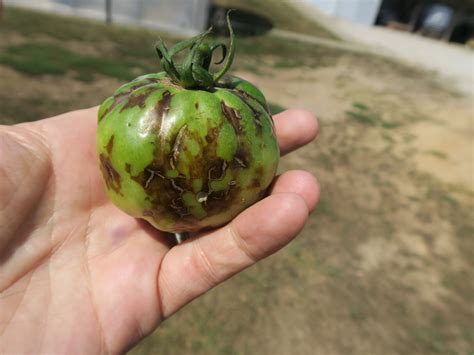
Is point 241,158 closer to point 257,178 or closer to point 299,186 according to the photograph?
point 257,178

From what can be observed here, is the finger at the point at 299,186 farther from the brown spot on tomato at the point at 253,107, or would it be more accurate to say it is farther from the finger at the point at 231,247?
the brown spot on tomato at the point at 253,107

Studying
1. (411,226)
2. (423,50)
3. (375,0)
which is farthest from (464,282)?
(375,0)

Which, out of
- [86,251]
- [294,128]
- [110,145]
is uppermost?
[110,145]

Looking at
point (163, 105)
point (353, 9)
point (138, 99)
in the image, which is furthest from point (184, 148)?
point (353, 9)

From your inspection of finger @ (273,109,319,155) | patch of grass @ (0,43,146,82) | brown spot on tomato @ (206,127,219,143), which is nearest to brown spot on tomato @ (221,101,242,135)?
brown spot on tomato @ (206,127,219,143)

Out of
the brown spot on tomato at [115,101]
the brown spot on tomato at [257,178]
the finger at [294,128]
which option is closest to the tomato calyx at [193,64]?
the brown spot on tomato at [115,101]

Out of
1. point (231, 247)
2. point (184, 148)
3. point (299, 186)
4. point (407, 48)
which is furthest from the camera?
point (407, 48)
